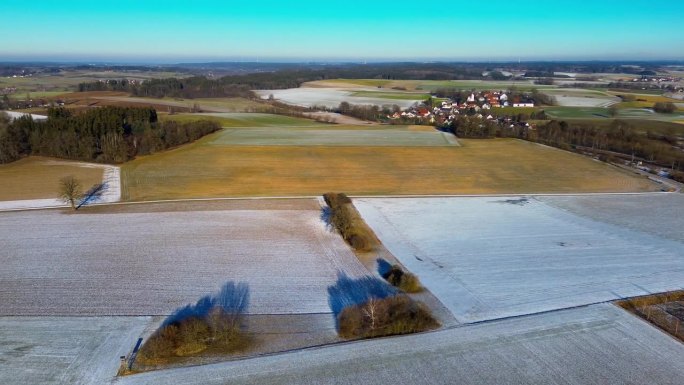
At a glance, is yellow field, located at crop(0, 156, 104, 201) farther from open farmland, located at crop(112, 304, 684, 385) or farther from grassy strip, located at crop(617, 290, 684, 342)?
grassy strip, located at crop(617, 290, 684, 342)

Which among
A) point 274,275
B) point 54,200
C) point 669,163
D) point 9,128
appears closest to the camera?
point 274,275

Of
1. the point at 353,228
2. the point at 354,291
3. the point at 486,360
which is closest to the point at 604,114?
the point at 353,228

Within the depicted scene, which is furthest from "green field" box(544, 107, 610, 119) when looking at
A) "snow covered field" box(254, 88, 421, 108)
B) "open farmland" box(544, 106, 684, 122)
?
"snow covered field" box(254, 88, 421, 108)

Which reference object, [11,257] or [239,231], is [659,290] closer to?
[239,231]

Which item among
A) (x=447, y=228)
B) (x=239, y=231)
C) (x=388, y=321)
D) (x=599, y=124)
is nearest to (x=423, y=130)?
(x=599, y=124)

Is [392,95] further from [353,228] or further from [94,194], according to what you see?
[353,228]
